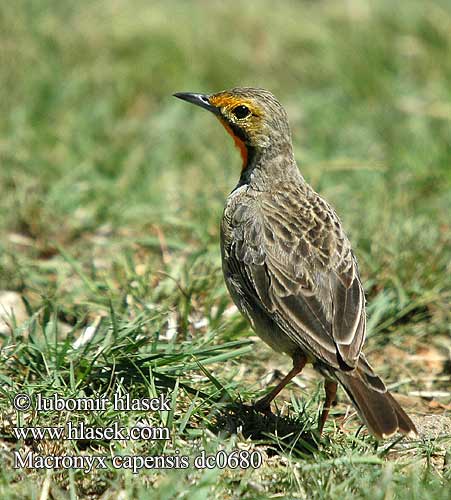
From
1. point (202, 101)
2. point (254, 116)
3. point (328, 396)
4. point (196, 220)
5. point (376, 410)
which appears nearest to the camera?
point (376, 410)

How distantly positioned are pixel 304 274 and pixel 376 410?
100cm

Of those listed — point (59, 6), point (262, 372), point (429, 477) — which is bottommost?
point (262, 372)

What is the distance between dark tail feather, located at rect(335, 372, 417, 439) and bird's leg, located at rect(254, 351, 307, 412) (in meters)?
0.47

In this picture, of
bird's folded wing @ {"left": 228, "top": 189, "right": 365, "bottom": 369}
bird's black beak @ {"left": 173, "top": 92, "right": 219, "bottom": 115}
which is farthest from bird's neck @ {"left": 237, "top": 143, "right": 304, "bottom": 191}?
bird's black beak @ {"left": 173, "top": 92, "right": 219, "bottom": 115}

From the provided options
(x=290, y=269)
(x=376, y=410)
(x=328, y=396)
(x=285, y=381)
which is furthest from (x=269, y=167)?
(x=376, y=410)

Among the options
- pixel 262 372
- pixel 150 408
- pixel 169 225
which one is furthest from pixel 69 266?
pixel 150 408

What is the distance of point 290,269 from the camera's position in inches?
203

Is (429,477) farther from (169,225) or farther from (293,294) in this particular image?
(169,225)

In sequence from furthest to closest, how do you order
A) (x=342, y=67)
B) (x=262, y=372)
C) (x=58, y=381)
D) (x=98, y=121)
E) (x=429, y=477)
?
(x=342, y=67)
(x=98, y=121)
(x=262, y=372)
(x=58, y=381)
(x=429, y=477)

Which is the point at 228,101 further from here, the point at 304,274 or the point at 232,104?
the point at 304,274

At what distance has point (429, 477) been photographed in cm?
425

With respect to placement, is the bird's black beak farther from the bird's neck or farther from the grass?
the grass

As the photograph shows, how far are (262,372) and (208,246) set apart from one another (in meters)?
1.40

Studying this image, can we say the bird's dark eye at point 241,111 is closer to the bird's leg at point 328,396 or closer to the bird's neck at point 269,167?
the bird's neck at point 269,167
